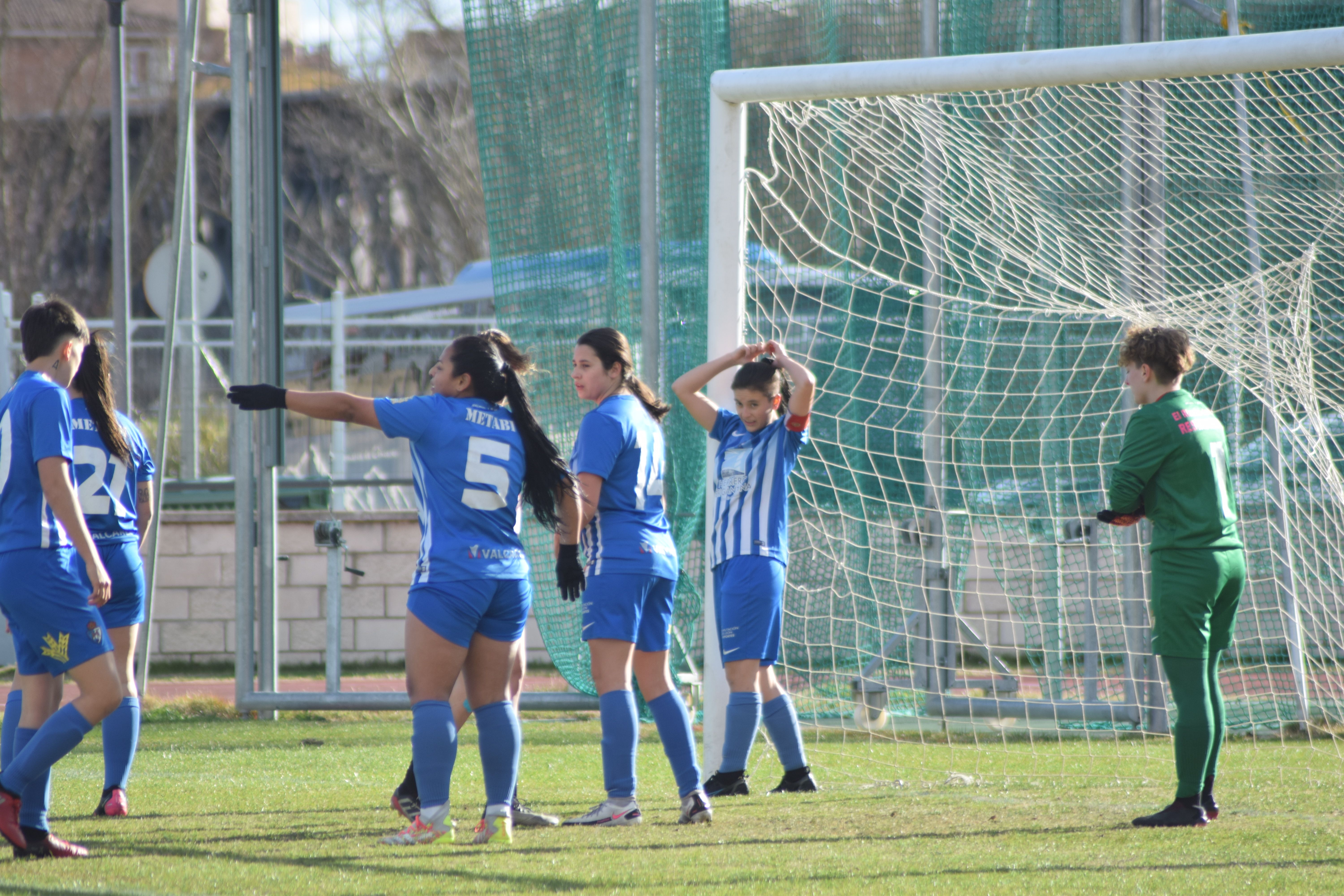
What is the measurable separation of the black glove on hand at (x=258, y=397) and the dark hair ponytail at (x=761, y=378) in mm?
2021

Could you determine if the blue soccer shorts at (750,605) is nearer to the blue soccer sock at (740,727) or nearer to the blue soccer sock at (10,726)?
the blue soccer sock at (740,727)

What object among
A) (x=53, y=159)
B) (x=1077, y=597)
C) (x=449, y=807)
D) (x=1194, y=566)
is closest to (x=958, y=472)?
(x=1077, y=597)

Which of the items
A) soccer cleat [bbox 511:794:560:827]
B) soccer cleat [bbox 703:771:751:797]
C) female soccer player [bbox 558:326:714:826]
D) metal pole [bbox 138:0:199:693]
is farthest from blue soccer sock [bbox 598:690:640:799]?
metal pole [bbox 138:0:199:693]

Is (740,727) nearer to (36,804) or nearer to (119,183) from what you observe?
(36,804)

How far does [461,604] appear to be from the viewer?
166 inches

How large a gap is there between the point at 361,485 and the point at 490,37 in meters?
5.30

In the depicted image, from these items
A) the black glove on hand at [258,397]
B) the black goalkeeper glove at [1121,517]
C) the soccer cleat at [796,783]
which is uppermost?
the black glove on hand at [258,397]

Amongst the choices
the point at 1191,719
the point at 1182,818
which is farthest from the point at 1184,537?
the point at 1182,818

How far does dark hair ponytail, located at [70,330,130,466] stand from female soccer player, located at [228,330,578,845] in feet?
3.90

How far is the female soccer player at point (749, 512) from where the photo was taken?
5375 millimetres

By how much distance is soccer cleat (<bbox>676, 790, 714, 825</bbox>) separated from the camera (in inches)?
192

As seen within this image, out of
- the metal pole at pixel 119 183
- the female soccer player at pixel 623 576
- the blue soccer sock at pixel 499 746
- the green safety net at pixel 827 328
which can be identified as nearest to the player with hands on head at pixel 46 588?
the blue soccer sock at pixel 499 746

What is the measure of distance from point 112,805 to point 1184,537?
4.06 metres

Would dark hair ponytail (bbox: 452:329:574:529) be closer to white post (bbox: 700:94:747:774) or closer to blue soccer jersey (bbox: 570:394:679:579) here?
blue soccer jersey (bbox: 570:394:679:579)
